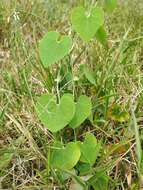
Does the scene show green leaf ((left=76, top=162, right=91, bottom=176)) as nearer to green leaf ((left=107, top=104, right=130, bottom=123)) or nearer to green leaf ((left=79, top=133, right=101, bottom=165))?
green leaf ((left=79, top=133, right=101, bottom=165))

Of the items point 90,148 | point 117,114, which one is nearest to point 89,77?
point 117,114

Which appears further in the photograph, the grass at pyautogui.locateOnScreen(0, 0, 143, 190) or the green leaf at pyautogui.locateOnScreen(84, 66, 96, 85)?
the green leaf at pyautogui.locateOnScreen(84, 66, 96, 85)

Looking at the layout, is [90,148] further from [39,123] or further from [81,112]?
[39,123]

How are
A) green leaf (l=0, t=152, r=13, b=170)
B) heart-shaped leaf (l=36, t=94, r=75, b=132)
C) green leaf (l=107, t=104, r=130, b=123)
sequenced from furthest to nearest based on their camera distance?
green leaf (l=107, t=104, r=130, b=123), green leaf (l=0, t=152, r=13, b=170), heart-shaped leaf (l=36, t=94, r=75, b=132)

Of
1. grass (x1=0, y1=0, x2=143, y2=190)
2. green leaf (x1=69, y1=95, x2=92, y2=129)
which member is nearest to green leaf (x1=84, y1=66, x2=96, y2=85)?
grass (x1=0, y1=0, x2=143, y2=190)

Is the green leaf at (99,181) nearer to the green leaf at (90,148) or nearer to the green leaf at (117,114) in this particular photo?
the green leaf at (90,148)

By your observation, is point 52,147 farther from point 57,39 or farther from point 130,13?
point 130,13

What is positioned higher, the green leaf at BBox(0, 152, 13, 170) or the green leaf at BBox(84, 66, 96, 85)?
the green leaf at BBox(84, 66, 96, 85)

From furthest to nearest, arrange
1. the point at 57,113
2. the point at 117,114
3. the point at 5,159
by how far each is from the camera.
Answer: the point at 117,114 → the point at 5,159 → the point at 57,113
